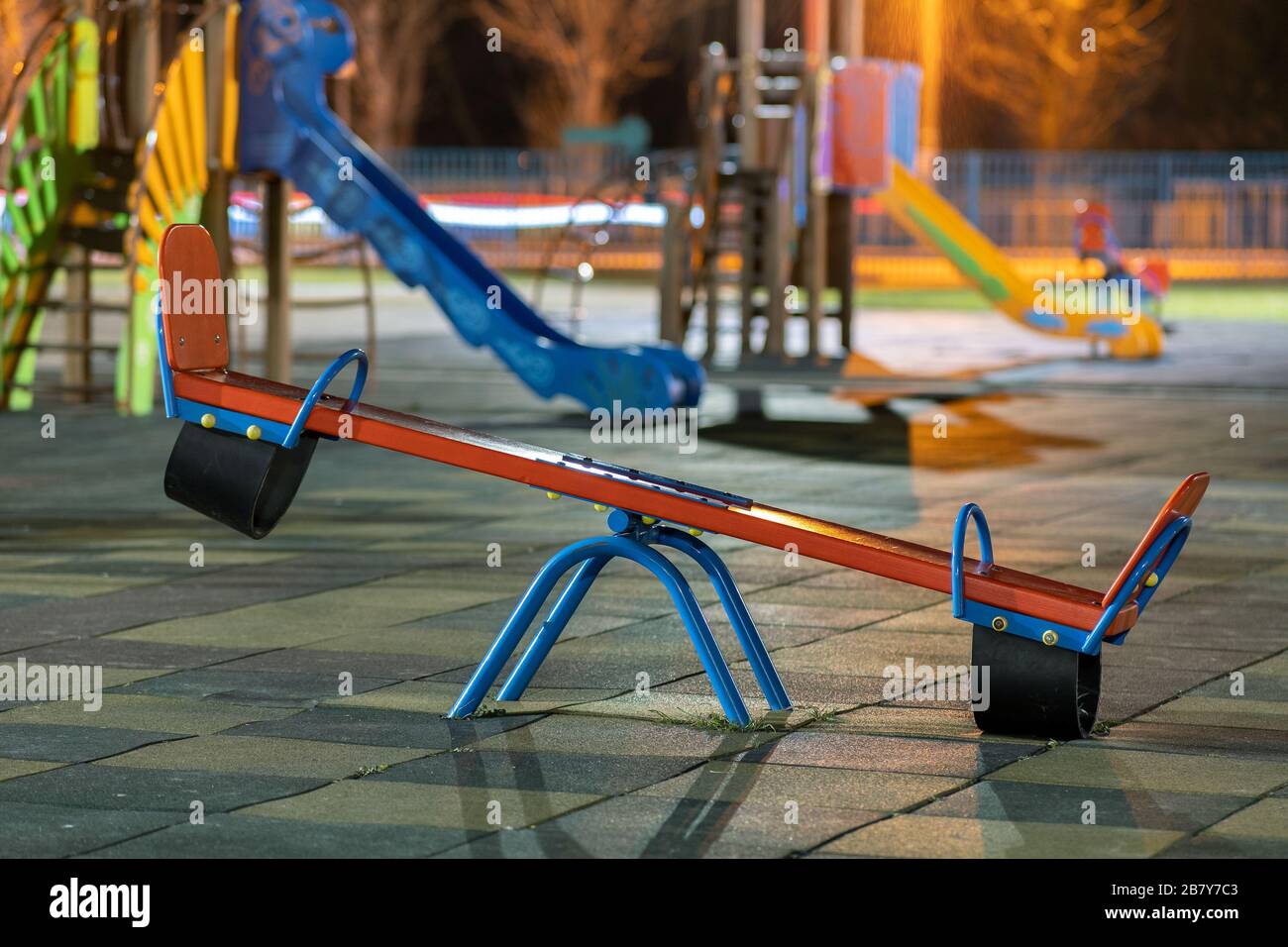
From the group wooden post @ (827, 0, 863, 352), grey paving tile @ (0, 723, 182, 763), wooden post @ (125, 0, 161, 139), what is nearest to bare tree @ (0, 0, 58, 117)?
wooden post @ (827, 0, 863, 352)

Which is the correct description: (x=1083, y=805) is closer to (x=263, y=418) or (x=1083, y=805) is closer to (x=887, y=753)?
(x=887, y=753)

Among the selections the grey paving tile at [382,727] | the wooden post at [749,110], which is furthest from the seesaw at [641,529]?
the wooden post at [749,110]

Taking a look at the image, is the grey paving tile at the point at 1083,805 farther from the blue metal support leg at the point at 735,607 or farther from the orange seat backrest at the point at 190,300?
the orange seat backrest at the point at 190,300

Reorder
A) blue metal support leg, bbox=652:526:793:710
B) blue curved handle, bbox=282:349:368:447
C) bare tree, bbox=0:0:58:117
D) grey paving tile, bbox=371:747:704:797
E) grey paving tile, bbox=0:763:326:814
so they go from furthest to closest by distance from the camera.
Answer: bare tree, bbox=0:0:58:117 < blue metal support leg, bbox=652:526:793:710 < blue curved handle, bbox=282:349:368:447 < grey paving tile, bbox=371:747:704:797 < grey paving tile, bbox=0:763:326:814

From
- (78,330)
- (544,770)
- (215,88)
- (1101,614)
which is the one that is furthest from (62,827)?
(78,330)

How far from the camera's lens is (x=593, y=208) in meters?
39.0

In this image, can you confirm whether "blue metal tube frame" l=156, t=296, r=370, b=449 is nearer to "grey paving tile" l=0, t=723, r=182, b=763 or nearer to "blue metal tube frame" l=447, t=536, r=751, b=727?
"blue metal tube frame" l=447, t=536, r=751, b=727

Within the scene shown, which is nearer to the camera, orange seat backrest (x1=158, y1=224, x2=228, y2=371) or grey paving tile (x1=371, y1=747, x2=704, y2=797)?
grey paving tile (x1=371, y1=747, x2=704, y2=797)

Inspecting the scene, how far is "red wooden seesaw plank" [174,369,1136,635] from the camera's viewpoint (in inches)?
242

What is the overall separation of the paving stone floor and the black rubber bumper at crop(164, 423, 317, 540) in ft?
1.95

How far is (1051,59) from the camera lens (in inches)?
1741

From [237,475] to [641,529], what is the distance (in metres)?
1.22

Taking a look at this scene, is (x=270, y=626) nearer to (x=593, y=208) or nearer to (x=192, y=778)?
(x=192, y=778)

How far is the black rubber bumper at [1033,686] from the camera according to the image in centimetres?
613
